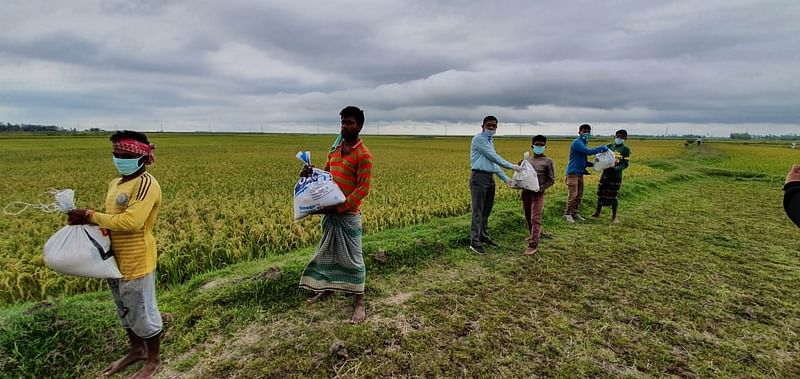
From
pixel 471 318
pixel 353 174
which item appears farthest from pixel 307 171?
pixel 471 318

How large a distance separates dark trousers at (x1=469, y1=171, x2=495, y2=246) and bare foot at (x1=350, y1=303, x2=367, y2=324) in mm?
2752

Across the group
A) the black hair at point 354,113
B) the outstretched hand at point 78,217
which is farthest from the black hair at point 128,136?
the black hair at point 354,113

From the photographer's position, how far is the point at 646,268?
5516 millimetres

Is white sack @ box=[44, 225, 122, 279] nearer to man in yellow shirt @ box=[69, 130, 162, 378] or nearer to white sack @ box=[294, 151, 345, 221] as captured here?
man in yellow shirt @ box=[69, 130, 162, 378]

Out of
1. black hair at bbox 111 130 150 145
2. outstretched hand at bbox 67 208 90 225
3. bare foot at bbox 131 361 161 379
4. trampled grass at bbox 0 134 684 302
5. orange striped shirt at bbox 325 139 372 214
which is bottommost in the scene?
bare foot at bbox 131 361 161 379

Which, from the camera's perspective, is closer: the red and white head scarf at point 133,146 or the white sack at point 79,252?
the white sack at point 79,252

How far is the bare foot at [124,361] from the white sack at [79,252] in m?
0.88

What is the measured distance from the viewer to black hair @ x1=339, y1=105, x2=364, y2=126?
378cm

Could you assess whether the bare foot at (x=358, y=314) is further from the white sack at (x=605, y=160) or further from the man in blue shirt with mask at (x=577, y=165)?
the white sack at (x=605, y=160)

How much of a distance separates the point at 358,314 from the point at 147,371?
5.99 ft

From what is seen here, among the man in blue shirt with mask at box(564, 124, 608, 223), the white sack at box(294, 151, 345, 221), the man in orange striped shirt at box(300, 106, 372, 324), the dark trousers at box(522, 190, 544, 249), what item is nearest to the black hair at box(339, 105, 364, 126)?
the man in orange striped shirt at box(300, 106, 372, 324)

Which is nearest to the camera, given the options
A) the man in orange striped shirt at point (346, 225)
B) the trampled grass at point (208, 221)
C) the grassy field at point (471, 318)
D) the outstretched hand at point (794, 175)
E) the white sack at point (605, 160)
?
the outstretched hand at point (794, 175)

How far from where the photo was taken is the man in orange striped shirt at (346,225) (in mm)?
3834

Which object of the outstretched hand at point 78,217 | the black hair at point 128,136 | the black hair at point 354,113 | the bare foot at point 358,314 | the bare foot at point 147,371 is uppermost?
the black hair at point 354,113
